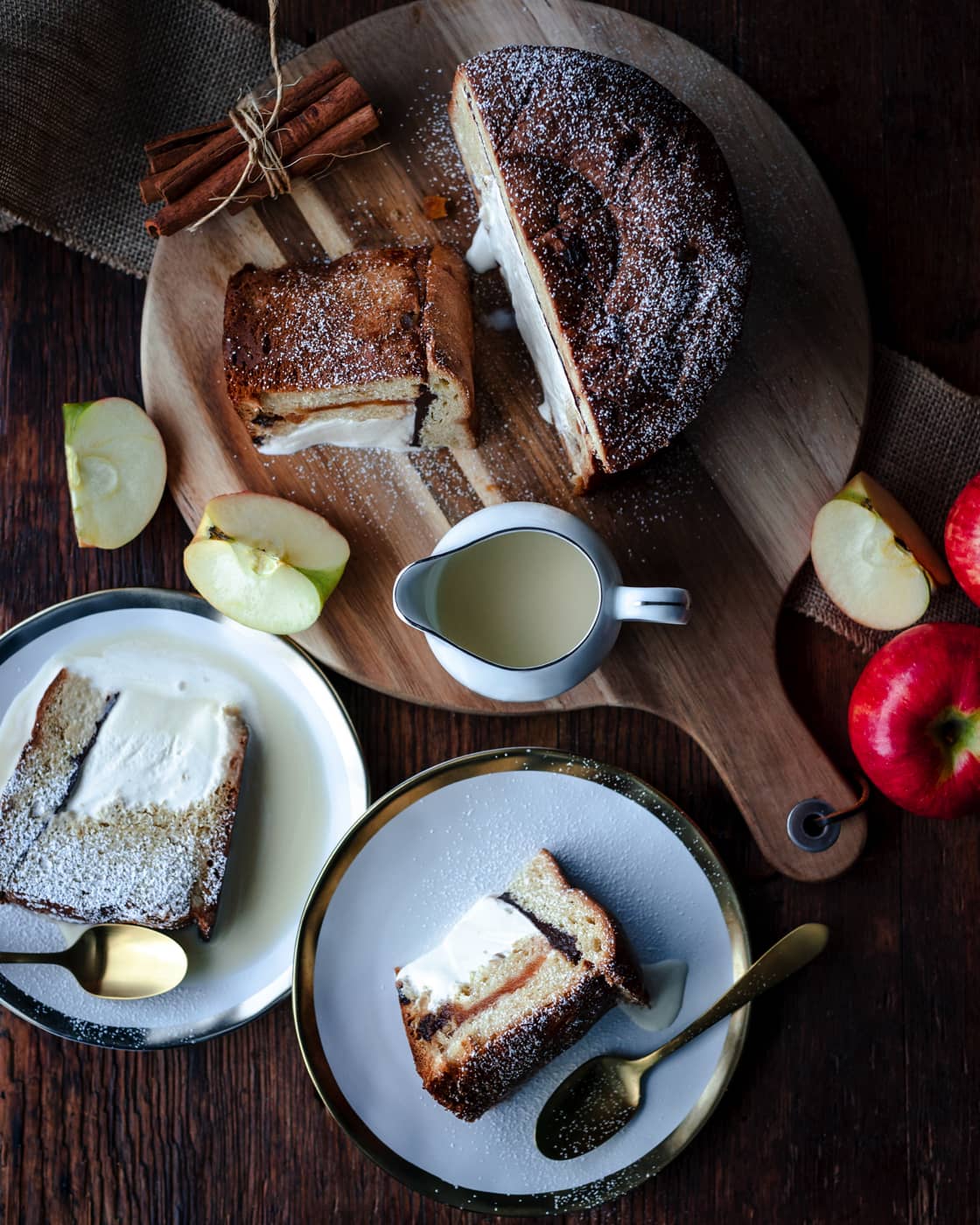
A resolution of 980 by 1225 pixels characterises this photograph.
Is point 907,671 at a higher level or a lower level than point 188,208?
lower

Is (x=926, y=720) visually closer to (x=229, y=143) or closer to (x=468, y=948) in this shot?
(x=468, y=948)

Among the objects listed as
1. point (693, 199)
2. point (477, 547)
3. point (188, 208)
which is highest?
point (188, 208)

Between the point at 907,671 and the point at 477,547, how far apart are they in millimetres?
873

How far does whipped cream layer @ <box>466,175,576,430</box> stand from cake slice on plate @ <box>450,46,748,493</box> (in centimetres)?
8

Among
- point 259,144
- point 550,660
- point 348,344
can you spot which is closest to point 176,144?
point 259,144

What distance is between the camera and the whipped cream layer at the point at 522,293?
1.78m

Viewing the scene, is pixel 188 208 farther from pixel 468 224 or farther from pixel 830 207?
pixel 830 207

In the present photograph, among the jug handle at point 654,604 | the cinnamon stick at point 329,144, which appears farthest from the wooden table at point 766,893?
the jug handle at point 654,604

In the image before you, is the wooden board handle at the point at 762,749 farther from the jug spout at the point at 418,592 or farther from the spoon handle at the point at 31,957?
the spoon handle at the point at 31,957

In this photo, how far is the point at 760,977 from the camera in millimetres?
1840

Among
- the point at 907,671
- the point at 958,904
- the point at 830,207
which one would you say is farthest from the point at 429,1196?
the point at 830,207

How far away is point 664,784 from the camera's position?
6.38 ft

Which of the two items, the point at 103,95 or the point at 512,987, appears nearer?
the point at 512,987

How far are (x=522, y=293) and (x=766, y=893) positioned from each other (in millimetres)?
1346
